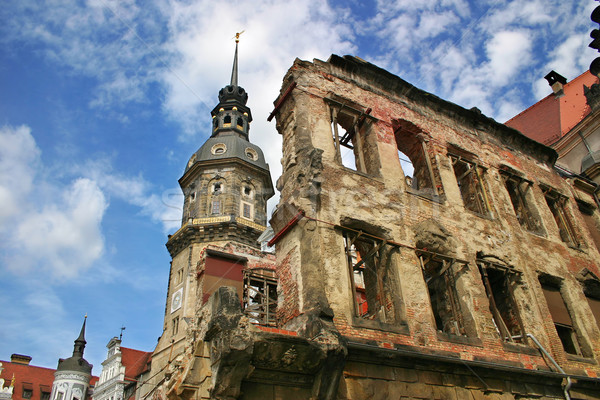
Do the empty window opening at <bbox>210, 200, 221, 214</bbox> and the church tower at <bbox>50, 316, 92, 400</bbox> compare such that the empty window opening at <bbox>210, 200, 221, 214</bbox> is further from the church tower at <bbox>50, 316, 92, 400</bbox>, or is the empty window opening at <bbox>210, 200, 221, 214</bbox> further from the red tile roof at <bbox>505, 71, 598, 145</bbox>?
the church tower at <bbox>50, 316, 92, 400</bbox>

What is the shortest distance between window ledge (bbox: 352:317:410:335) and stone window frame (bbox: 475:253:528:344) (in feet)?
9.39

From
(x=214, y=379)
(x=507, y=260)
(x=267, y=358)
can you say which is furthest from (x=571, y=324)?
(x=214, y=379)

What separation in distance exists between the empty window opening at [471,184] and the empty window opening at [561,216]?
336 cm

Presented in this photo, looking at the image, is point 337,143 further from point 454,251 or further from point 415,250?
point 454,251

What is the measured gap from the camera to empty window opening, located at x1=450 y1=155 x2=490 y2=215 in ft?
39.6

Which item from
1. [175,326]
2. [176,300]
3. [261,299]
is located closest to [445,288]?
[261,299]

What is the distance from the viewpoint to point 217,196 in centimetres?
3045

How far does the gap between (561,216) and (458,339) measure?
25.3 feet

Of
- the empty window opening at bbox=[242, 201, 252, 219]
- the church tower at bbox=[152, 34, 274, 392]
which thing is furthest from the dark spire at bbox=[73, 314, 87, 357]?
the empty window opening at bbox=[242, 201, 252, 219]

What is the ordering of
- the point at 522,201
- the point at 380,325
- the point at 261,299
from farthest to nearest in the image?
the point at 261,299
the point at 522,201
the point at 380,325

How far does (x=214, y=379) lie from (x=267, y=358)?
2.56ft

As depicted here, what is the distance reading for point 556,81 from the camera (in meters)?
27.2

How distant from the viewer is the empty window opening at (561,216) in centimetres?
1385

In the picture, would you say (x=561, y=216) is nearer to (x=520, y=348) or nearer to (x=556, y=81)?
(x=520, y=348)
